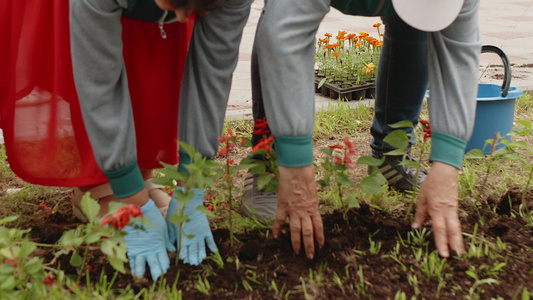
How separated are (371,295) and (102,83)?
2.91ft

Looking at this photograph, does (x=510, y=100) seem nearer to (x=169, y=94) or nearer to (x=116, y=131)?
(x=169, y=94)

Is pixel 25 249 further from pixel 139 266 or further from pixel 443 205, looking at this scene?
pixel 443 205

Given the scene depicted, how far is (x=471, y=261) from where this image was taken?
65.3 inches

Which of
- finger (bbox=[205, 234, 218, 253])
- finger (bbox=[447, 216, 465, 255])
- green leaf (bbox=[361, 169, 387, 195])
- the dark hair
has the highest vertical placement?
the dark hair

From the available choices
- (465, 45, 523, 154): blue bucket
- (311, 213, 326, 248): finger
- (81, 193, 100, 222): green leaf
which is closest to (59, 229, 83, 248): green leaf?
(81, 193, 100, 222): green leaf

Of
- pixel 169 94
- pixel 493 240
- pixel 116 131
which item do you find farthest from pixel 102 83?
pixel 493 240

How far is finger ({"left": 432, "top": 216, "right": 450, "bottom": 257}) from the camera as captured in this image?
163cm

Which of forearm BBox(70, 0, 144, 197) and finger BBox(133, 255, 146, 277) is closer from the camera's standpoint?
forearm BBox(70, 0, 144, 197)

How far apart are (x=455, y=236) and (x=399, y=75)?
76cm

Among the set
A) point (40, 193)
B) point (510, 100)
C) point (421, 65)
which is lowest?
point (40, 193)

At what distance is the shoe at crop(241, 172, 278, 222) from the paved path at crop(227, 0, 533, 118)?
→ 112 cm

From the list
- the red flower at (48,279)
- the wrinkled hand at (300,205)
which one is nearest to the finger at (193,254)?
the wrinkled hand at (300,205)

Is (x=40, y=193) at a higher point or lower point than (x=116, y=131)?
lower

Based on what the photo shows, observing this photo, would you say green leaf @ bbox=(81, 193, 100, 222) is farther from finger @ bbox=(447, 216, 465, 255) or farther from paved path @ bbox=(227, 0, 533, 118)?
paved path @ bbox=(227, 0, 533, 118)
